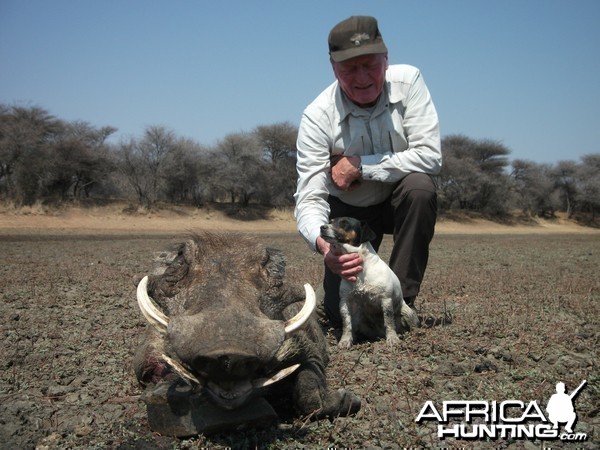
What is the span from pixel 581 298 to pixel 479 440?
4641mm

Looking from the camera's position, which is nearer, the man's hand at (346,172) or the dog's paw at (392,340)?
the dog's paw at (392,340)

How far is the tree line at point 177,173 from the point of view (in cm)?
3241

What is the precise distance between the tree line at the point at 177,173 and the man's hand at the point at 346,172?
28261 mm

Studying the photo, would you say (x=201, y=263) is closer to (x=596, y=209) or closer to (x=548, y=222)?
(x=548, y=222)

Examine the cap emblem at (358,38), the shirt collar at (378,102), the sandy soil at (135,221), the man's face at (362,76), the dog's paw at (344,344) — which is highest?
the cap emblem at (358,38)

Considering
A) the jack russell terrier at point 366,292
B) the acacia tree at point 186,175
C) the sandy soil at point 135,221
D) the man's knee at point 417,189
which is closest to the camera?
the jack russell terrier at point 366,292

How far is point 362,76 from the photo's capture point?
15.9ft

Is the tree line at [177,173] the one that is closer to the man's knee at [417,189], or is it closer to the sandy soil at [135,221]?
the sandy soil at [135,221]

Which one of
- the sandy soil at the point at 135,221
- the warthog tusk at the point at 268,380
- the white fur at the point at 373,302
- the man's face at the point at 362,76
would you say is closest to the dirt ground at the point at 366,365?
the white fur at the point at 373,302

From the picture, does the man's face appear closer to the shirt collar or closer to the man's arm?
the shirt collar

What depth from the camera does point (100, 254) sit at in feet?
44.5

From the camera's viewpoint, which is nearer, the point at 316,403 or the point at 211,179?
the point at 316,403

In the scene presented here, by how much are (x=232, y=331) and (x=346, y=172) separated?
291cm

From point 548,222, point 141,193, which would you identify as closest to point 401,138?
point 141,193
